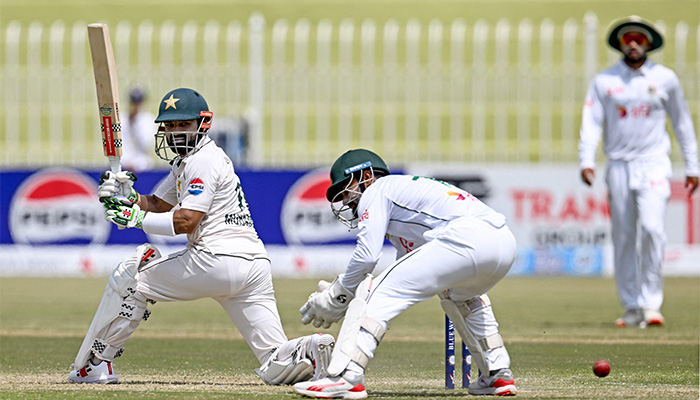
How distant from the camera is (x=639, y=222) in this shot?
1014cm

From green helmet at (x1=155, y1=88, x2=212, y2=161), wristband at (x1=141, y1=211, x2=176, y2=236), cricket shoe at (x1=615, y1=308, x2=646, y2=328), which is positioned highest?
green helmet at (x1=155, y1=88, x2=212, y2=161)

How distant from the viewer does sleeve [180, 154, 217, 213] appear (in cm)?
612

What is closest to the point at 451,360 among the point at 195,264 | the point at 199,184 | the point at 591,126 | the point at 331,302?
the point at 331,302

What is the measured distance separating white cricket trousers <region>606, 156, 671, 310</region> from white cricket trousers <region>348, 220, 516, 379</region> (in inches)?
182

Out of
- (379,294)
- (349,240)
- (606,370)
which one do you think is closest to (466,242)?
(379,294)

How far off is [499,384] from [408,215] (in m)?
0.98

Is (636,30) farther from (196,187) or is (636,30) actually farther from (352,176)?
(196,187)

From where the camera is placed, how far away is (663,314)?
11.0m

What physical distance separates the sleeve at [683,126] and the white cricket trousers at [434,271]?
5.15 m

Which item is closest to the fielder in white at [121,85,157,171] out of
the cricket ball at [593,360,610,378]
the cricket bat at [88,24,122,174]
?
the cricket bat at [88,24,122,174]

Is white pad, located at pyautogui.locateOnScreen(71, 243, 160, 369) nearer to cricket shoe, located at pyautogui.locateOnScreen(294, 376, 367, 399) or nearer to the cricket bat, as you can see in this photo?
the cricket bat

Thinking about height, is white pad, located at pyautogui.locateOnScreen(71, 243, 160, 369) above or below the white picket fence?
below

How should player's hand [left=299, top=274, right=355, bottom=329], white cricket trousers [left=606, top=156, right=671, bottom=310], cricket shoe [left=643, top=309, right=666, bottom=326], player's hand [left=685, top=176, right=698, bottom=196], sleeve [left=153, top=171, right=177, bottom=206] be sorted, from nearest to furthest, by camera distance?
player's hand [left=299, top=274, right=355, bottom=329], sleeve [left=153, top=171, right=177, bottom=206], cricket shoe [left=643, top=309, right=666, bottom=326], white cricket trousers [left=606, top=156, right=671, bottom=310], player's hand [left=685, top=176, right=698, bottom=196]

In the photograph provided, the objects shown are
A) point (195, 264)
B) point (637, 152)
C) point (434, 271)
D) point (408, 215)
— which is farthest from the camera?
Result: point (637, 152)
